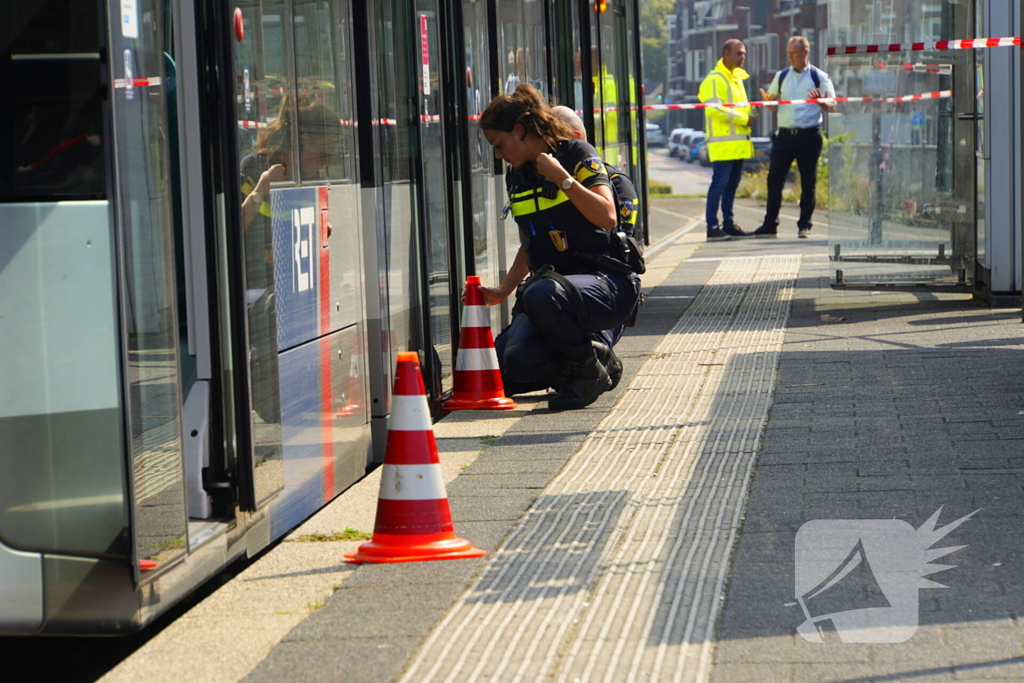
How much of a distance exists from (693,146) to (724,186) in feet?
149

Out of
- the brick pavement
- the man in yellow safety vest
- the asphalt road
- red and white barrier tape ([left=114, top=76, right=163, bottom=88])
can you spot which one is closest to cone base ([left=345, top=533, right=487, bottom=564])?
the brick pavement

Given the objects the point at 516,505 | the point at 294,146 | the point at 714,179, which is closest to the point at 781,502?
the point at 516,505

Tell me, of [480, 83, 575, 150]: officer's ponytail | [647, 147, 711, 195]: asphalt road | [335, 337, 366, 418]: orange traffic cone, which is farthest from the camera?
[647, 147, 711, 195]: asphalt road

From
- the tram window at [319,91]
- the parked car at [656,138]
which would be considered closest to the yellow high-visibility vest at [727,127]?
the tram window at [319,91]

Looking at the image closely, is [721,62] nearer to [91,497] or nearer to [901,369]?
[901,369]

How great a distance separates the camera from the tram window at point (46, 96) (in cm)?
367

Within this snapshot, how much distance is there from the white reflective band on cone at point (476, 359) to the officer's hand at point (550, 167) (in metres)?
0.90

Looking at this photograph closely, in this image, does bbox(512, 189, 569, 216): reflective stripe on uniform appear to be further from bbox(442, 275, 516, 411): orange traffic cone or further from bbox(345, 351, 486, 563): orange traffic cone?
bbox(345, 351, 486, 563): orange traffic cone

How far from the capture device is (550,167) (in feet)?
23.1

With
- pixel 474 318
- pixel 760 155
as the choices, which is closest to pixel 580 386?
pixel 474 318

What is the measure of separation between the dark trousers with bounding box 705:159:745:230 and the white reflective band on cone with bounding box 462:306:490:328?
34.6ft

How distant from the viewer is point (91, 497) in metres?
3.83

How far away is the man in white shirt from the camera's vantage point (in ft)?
56.4

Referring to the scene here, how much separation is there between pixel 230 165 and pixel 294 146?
78 centimetres
